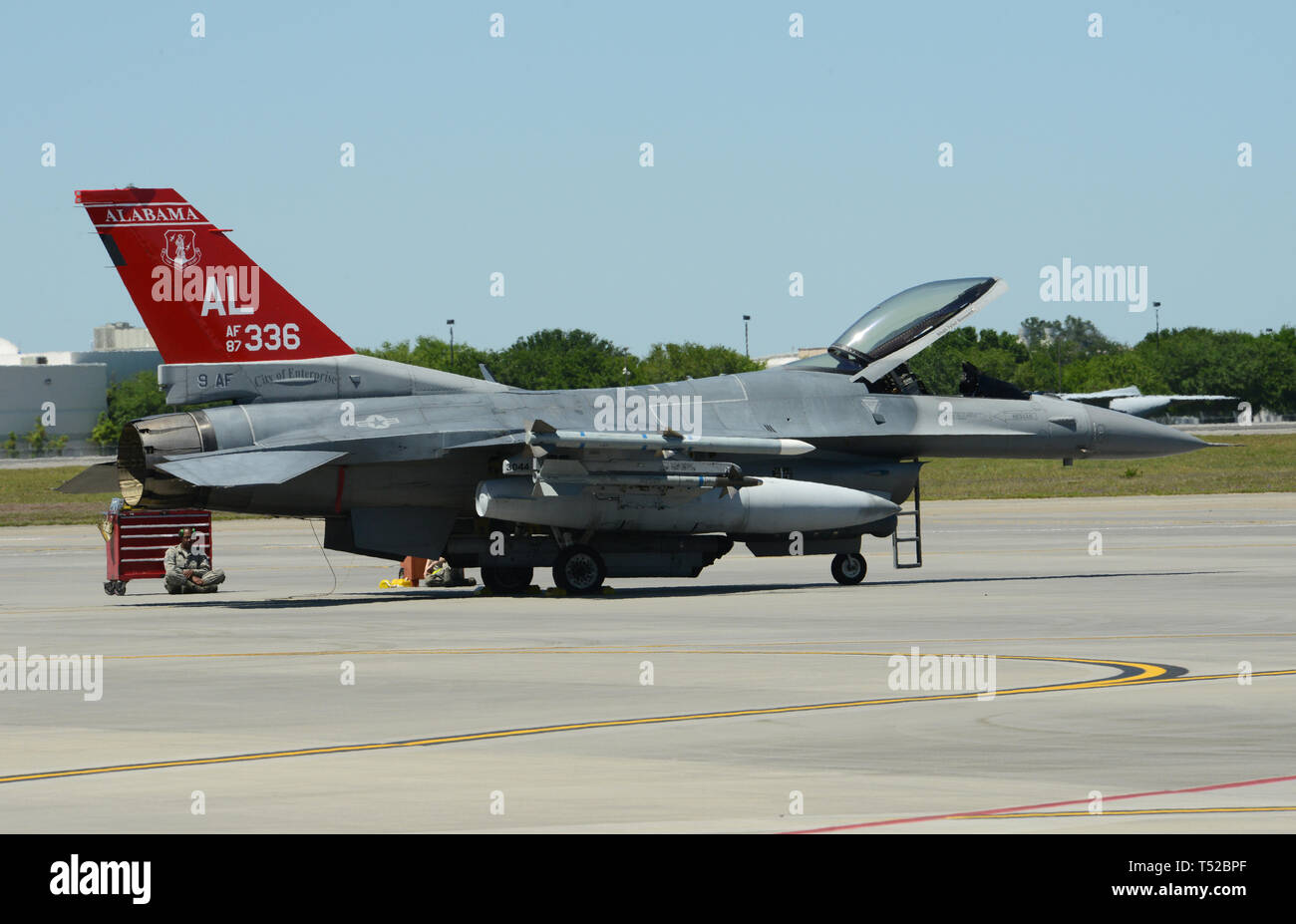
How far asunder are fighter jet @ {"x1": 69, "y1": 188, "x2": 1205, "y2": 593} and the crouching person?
3239 millimetres

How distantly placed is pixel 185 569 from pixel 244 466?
501 cm

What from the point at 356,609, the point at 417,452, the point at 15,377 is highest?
the point at 15,377

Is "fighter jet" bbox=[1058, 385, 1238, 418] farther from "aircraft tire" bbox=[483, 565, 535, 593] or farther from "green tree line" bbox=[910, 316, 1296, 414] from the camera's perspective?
"green tree line" bbox=[910, 316, 1296, 414]

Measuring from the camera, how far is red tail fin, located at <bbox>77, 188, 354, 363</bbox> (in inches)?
918

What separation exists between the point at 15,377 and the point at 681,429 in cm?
13025

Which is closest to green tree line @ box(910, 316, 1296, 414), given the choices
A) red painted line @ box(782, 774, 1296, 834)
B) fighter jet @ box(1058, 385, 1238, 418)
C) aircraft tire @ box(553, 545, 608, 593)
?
fighter jet @ box(1058, 385, 1238, 418)

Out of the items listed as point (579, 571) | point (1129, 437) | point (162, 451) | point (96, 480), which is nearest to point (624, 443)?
point (579, 571)

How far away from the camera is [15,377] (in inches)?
5625

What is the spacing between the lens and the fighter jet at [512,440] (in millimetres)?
23375

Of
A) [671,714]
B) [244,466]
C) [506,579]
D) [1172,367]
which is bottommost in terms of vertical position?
[671,714]

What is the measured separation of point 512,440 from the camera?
24109 mm

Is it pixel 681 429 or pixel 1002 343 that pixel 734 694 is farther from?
pixel 1002 343

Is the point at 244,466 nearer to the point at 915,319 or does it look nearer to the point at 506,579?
the point at 506,579
